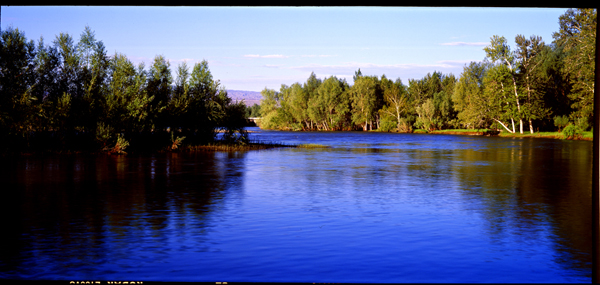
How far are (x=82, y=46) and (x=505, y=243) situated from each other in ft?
118

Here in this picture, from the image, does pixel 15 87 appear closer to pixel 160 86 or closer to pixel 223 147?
pixel 160 86

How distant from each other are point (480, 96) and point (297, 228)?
80.2m

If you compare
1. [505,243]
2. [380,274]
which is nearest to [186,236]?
[380,274]

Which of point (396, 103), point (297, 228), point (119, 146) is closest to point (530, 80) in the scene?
point (396, 103)

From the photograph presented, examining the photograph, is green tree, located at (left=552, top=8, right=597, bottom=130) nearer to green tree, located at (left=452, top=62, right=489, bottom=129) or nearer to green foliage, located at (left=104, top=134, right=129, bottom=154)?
green tree, located at (left=452, top=62, right=489, bottom=129)

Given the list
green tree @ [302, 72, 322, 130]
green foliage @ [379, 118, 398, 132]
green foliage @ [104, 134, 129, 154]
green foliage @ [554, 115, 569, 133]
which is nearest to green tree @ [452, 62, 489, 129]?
green foliage @ [554, 115, 569, 133]

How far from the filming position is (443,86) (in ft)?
433

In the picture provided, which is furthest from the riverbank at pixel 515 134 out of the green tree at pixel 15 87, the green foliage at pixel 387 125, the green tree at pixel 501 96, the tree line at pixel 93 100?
the green tree at pixel 15 87

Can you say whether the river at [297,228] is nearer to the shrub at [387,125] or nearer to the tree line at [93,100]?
the tree line at [93,100]

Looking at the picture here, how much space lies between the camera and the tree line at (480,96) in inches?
2603

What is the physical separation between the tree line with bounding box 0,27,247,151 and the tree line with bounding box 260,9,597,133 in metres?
41.1

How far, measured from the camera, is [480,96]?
3413 inches
